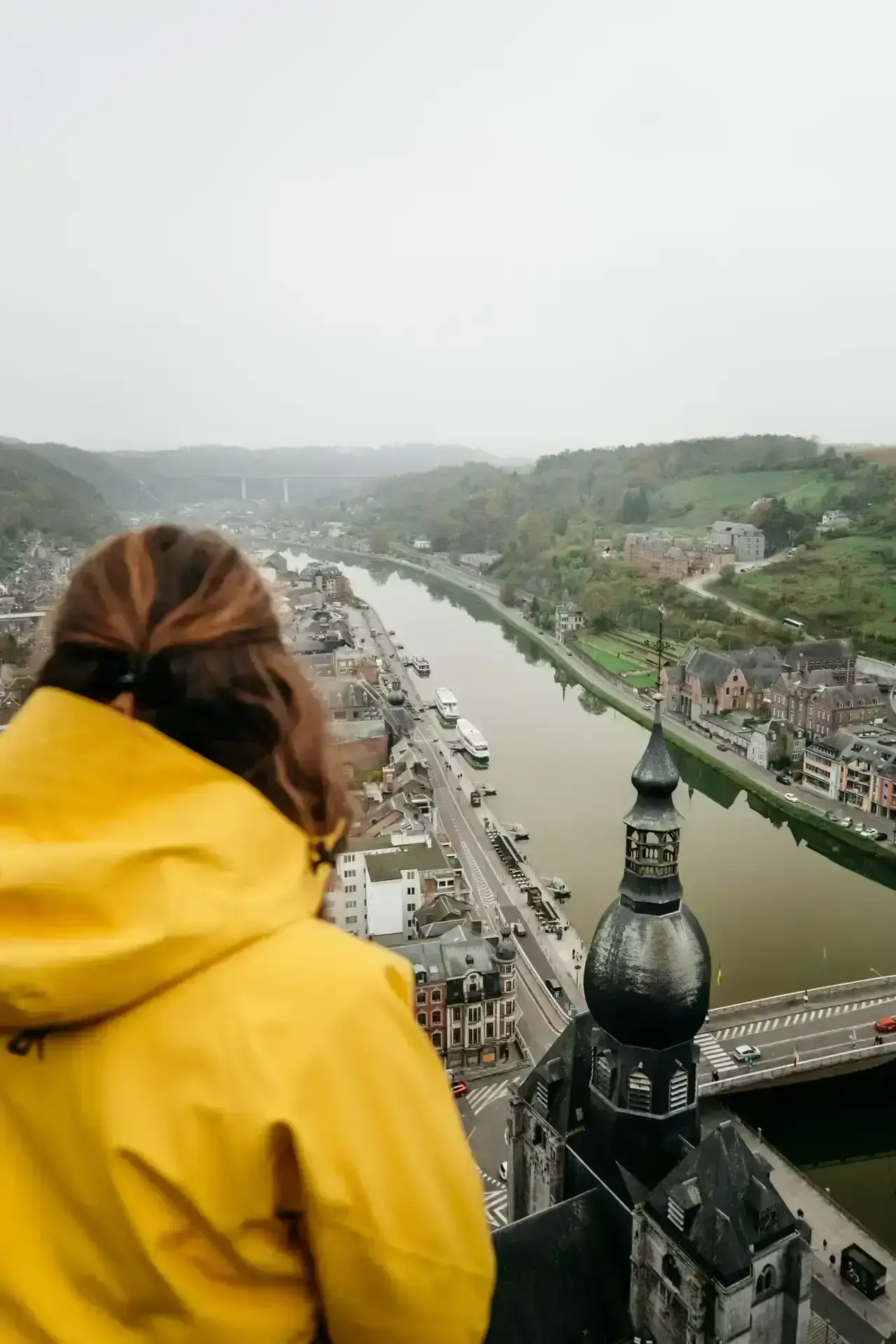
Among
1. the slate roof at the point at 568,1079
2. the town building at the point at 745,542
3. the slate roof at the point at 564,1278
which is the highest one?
the town building at the point at 745,542

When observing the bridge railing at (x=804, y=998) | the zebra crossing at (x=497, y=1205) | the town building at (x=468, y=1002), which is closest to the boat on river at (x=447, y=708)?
the bridge railing at (x=804, y=998)

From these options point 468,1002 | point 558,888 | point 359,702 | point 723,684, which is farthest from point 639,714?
point 468,1002

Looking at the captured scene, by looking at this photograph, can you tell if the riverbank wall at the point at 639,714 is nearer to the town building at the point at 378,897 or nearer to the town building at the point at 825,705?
the town building at the point at 825,705

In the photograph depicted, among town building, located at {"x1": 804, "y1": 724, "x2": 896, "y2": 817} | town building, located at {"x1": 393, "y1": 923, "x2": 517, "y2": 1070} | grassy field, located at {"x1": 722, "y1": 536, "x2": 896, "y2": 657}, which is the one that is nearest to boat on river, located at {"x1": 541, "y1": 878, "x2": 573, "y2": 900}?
town building, located at {"x1": 393, "y1": 923, "x2": 517, "y2": 1070}

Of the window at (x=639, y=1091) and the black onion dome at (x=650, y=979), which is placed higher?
the black onion dome at (x=650, y=979)

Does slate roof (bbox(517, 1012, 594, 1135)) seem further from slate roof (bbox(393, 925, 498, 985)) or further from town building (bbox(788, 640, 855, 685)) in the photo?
town building (bbox(788, 640, 855, 685))
